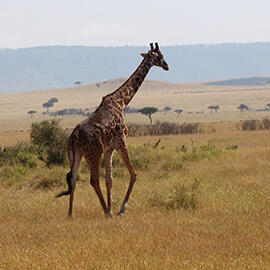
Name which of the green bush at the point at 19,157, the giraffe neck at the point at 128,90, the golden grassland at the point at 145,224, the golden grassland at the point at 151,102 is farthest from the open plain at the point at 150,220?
the golden grassland at the point at 151,102

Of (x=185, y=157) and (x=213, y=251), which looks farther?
(x=185, y=157)

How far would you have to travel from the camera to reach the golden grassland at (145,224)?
6.12 metres

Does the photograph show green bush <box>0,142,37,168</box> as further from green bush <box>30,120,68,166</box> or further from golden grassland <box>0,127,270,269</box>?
golden grassland <box>0,127,270,269</box>

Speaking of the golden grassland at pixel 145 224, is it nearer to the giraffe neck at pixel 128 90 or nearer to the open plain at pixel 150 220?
the open plain at pixel 150 220

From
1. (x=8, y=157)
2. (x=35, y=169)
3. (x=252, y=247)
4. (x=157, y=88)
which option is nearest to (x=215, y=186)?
(x=252, y=247)

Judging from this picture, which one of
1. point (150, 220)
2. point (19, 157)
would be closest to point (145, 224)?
point (150, 220)

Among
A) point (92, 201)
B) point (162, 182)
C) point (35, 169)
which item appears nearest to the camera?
point (92, 201)

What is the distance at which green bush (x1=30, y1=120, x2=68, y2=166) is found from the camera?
16219 millimetres

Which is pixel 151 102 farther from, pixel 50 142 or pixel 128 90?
pixel 128 90

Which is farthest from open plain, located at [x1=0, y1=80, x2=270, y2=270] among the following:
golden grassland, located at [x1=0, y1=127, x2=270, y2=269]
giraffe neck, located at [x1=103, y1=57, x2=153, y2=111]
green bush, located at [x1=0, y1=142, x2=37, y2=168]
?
giraffe neck, located at [x1=103, y1=57, x2=153, y2=111]

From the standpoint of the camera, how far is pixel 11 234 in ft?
25.3

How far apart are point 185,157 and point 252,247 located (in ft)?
34.9

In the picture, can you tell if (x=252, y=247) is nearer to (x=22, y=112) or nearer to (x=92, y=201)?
(x=92, y=201)

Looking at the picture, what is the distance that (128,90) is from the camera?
386 inches
